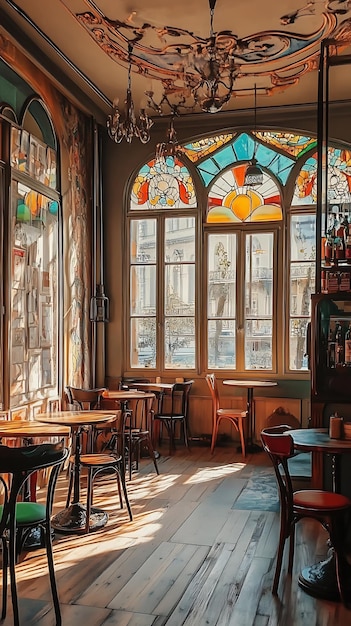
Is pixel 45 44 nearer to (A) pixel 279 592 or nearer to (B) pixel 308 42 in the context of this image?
(B) pixel 308 42

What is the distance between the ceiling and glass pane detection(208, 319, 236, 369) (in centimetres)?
275

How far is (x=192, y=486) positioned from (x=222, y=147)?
427cm

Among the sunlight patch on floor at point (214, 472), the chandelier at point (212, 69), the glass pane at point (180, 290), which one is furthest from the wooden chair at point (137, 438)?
the chandelier at point (212, 69)

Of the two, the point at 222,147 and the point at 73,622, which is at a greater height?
the point at 222,147

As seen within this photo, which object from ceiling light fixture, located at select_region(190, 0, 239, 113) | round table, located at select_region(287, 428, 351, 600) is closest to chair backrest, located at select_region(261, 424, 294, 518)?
round table, located at select_region(287, 428, 351, 600)

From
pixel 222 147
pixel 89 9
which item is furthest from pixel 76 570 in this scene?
pixel 222 147

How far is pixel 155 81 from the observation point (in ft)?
21.7

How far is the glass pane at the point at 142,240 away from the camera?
7.89 meters

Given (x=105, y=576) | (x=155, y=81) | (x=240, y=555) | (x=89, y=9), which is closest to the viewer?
(x=105, y=576)

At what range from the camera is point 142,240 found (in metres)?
7.91

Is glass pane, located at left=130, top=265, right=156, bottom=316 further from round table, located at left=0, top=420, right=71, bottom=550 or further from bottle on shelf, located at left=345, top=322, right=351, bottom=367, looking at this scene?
bottle on shelf, located at left=345, top=322, right=351, bottom=367

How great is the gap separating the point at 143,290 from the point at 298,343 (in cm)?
208

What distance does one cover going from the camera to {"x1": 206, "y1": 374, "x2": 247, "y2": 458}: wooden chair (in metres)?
6.91

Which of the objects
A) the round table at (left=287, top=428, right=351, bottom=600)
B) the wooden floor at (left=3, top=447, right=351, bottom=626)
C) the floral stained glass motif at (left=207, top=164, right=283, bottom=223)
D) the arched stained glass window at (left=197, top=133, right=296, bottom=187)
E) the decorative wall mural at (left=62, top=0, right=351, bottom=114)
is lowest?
the wooden floor at (left=3, top=447, right=351, bottom=626)
